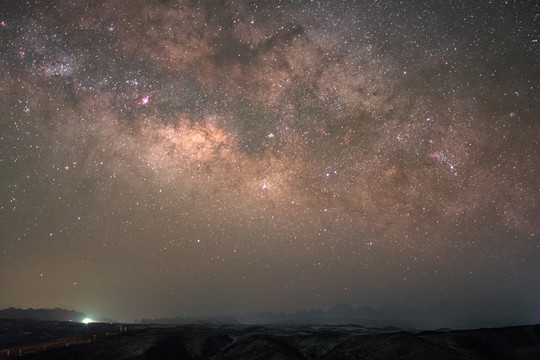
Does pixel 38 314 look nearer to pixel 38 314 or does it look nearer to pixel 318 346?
pixel 38 314

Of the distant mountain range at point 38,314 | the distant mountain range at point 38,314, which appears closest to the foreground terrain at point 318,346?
the distant mountain range at point 38,314

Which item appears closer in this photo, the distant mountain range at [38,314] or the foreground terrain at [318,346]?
the foreground terrain at [318,346]

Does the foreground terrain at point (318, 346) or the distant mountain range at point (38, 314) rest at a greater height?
the foreground terrain at point (318, 346)

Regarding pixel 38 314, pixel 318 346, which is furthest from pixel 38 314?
pixel 318 346

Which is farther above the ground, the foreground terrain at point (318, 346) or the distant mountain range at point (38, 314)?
the foreground terrain at point (318, 346)

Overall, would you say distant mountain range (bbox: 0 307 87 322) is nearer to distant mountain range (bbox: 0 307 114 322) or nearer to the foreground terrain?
distant mountain range (bbox: 0 307 114 322)

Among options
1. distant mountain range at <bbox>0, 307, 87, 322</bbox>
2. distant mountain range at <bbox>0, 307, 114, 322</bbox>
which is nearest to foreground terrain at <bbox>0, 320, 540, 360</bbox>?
distant mountain range at <bbox>0, 307, 114, 322</bbox>

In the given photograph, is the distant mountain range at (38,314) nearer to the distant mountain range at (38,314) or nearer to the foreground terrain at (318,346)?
the distant mountain range at (38,314)

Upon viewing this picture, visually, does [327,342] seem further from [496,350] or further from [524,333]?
[524,333]

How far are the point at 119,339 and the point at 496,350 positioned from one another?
156 feet

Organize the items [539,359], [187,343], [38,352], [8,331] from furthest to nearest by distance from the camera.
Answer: [8,331] < [187,343] < [38,352] < [539,359]

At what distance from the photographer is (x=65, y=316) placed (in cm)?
18588

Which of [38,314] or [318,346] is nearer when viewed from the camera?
[318,346]

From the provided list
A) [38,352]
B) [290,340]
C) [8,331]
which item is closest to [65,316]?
[8,331]
